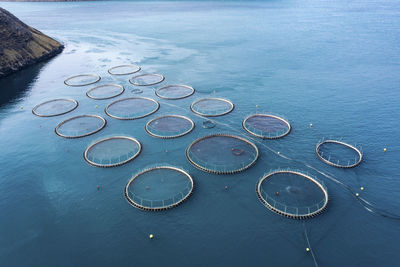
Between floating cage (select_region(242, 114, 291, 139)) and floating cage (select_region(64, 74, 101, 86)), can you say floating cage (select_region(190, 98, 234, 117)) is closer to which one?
floating cage (select_region(242, 114, 291, 139))

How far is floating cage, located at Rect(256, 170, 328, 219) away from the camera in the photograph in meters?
57.3

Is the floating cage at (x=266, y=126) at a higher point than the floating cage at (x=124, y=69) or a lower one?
higher

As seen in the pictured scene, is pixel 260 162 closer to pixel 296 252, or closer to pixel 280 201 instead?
pixel 280 201

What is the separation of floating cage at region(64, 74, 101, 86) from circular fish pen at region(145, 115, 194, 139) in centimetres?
5115

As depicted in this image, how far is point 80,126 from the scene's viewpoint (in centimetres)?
8819

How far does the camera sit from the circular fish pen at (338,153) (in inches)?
2744

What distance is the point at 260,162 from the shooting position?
70.9 m

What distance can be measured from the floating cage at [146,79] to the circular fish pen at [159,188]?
198 feet

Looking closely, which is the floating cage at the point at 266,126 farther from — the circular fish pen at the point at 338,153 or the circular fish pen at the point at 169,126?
the circular fish pen at the point at 169,126

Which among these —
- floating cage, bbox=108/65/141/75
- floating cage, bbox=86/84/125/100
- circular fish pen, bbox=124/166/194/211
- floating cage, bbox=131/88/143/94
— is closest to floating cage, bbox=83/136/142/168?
circular fish pen, bbox=124/166/194/211

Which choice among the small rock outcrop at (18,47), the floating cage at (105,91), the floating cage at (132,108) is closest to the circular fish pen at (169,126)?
the floating cage at (132,108)

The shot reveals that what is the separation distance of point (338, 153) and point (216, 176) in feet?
120

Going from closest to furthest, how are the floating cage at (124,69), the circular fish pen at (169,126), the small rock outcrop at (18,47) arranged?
the circular fish pen at (169,126) < the floating cage at (124,69) < the small rock outcrop at (18,47)

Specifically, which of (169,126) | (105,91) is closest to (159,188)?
(169,126)
